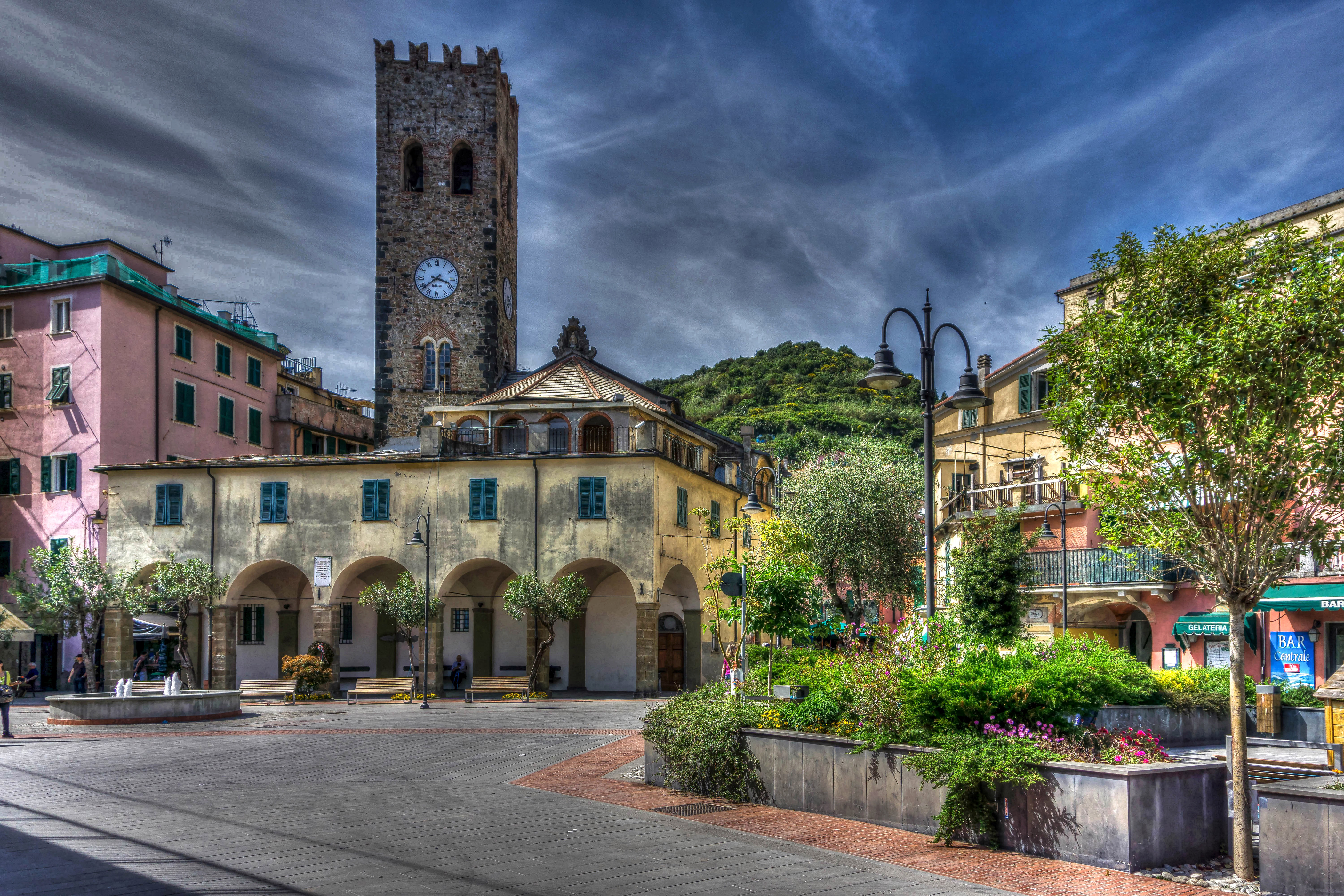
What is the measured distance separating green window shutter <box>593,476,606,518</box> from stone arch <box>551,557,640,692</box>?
340 cm

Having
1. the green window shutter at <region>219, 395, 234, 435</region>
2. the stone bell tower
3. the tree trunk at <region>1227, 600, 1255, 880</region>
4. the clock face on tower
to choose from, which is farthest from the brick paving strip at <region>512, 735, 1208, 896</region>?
the clock face on tower

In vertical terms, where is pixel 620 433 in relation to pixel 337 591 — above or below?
above

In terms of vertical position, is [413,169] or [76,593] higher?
[413,169]

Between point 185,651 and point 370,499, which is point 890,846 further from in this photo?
point 185,651

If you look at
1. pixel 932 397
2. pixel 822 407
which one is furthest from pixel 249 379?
pixel 822 407

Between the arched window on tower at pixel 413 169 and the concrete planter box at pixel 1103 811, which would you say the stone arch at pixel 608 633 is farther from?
the arched window on tower at pixel 413 169

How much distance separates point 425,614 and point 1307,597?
75.6ft

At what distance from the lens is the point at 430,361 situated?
52812mm

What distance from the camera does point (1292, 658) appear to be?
2391 cm

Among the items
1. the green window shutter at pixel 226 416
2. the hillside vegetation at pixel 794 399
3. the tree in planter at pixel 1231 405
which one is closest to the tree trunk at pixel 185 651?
the green window shutter at pixel 226 416

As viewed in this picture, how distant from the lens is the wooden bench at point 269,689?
1256 inches

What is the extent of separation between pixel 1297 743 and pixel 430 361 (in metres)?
43.5

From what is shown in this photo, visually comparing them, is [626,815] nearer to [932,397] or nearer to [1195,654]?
[932,397]

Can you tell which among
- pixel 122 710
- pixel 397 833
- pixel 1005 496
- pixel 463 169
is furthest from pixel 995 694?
pixel 463 169
